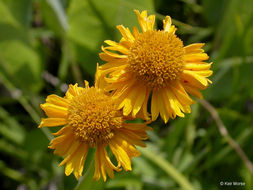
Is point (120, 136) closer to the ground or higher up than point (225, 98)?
higher up

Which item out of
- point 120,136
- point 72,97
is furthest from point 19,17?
point 120,136

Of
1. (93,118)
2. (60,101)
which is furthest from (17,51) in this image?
(93,118)

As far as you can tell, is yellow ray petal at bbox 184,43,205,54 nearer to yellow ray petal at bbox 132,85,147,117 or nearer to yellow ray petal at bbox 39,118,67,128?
yellow ray petal at bbox 132,85,147,117

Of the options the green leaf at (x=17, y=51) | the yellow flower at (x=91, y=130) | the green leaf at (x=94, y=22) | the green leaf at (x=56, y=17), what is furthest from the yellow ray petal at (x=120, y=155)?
the green leaf at (x=17, y=51)

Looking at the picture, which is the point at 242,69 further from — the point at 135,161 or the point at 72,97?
the point at 72,97

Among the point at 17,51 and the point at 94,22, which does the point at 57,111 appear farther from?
the point at 17,51

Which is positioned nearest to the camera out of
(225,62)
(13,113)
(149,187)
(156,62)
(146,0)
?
(156,62)
